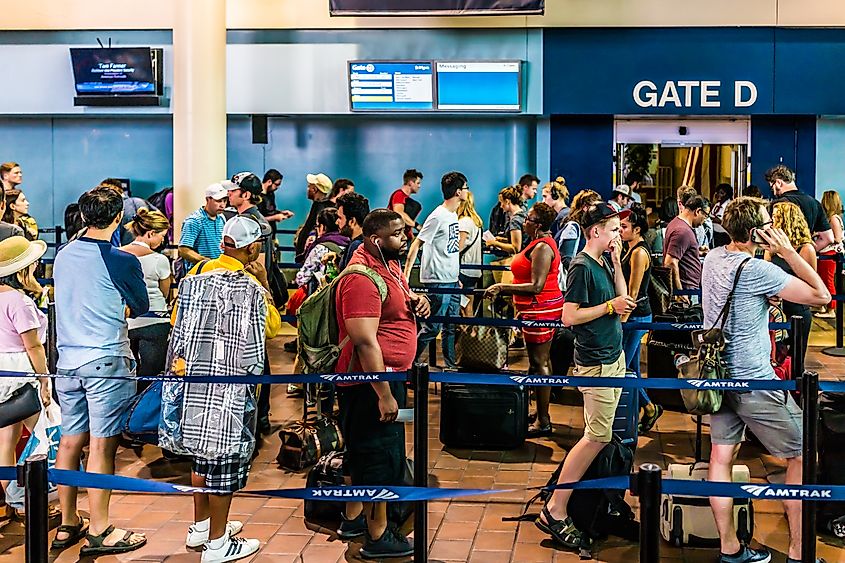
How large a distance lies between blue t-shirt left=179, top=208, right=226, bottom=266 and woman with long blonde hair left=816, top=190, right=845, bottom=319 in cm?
528

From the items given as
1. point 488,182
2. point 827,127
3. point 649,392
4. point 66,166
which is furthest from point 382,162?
point 649,392

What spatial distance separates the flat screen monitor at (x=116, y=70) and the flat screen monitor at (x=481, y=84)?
145 inches

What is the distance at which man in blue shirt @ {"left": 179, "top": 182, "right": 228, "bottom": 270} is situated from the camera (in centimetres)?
866

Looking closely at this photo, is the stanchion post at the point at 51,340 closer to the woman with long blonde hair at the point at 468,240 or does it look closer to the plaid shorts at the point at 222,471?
the plaid shorts at the point at 222,471

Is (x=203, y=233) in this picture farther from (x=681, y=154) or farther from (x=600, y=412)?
(x=681, y=154)

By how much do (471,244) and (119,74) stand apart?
6.13 metres

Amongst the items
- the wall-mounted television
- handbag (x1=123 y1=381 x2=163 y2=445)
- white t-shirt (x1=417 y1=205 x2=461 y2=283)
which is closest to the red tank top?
white t-shirt (x1=417 y1=205 x2=461 y2=283)

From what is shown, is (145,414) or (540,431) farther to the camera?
(540,431)

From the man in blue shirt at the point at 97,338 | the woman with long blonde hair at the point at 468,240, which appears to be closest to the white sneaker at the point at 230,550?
the man in blue shirt at the point at 97,338

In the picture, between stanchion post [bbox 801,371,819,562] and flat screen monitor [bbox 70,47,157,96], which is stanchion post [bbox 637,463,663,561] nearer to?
stanchion post [bbox 801,371,819,562]

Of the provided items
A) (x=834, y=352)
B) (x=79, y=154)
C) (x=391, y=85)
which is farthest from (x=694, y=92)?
(x=79, y=154)

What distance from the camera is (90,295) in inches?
221

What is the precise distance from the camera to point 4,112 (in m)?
15.0

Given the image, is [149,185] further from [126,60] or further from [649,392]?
[649,392]
